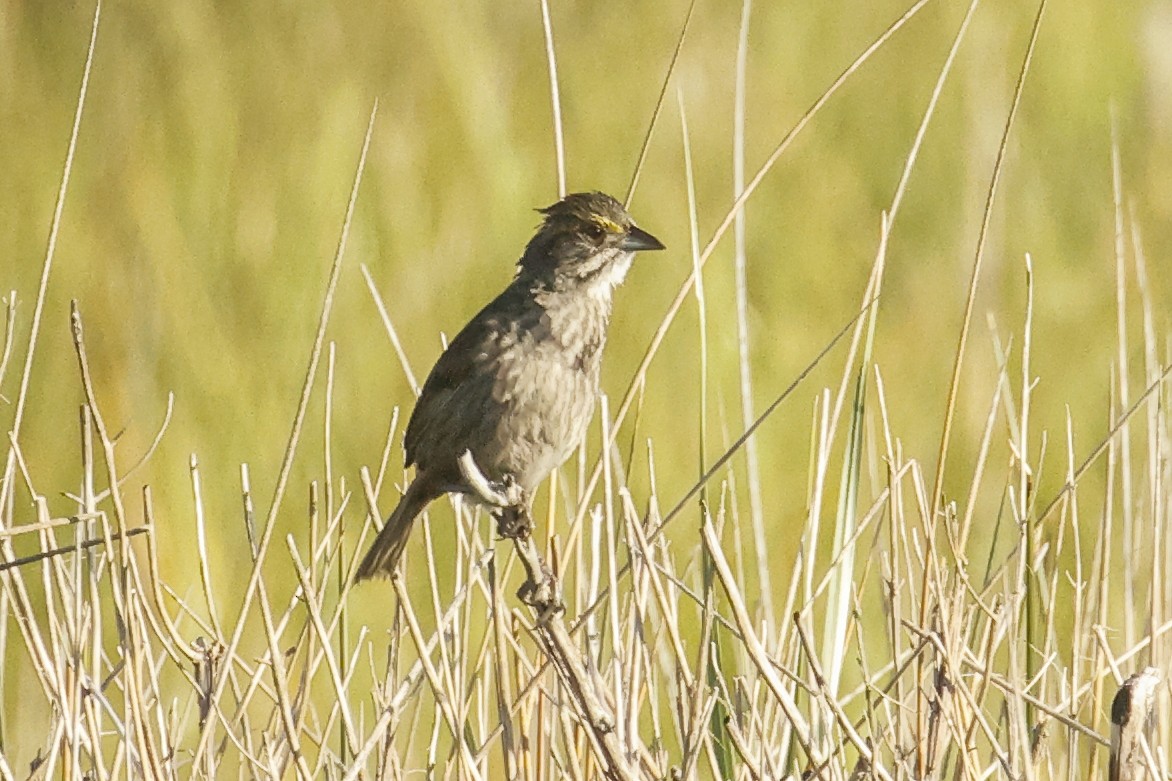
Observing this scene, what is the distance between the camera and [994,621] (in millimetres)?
2160

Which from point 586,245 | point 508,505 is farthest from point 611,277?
point 508,505

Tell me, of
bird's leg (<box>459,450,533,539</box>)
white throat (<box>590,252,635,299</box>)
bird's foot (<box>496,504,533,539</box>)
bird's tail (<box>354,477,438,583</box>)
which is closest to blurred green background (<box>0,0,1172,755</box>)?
white throat (<box>590,252,635,299</box>)

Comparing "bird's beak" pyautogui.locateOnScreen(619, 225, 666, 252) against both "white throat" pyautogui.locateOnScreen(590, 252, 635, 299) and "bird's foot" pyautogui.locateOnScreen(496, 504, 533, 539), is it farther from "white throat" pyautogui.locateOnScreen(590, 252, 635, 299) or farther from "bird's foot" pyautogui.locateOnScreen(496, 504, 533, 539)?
"bird's foot" pyautogui.locateOnScreen(496, 504, 533, 539)

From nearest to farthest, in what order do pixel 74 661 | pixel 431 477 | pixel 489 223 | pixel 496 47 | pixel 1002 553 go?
pixel 74 661 < pixel 431 477 < pixel 1002 553 < pixel 489 223 < pixel 496 47

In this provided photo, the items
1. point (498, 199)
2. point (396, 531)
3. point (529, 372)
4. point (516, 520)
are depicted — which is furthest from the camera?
point (498, 199)

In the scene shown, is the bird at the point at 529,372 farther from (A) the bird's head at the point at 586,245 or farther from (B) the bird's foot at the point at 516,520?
(B) the bird's foot at the point at 516,520

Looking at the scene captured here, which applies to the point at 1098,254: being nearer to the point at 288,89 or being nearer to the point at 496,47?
the point at 496,47

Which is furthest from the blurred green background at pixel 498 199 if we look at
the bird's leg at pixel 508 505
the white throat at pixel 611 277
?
the bird's leg at pixel 508 505

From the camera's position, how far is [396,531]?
9.99ft

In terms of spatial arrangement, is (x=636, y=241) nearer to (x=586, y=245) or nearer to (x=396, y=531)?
(x=586, y=245)

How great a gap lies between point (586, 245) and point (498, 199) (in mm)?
1706

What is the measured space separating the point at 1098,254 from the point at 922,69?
79 centimetres

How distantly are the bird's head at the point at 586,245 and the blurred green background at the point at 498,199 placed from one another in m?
1.28

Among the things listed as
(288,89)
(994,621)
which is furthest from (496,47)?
(994,621)
